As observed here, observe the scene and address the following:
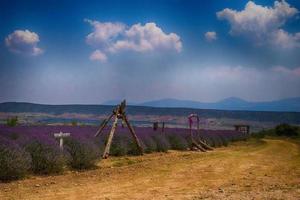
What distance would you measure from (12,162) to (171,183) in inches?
152

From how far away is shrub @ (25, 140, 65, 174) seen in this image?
42.9ft

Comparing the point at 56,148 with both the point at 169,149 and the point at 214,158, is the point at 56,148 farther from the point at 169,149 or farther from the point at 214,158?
the point at 169,149

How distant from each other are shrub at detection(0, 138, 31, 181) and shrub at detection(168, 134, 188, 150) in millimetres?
14132

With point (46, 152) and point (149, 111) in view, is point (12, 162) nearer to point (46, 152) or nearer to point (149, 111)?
point (46, 152)

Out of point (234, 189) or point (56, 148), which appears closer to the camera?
point (234, 189)

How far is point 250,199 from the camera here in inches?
359

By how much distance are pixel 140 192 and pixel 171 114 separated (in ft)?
327

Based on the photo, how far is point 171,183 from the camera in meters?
11.6

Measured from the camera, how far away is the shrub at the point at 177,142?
25.6 meters

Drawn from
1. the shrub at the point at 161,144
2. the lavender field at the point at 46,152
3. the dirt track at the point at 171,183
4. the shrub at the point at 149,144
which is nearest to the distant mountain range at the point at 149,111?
the shrub at the point at 161,144

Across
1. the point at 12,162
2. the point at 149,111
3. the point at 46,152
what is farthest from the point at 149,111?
the point at 12,162

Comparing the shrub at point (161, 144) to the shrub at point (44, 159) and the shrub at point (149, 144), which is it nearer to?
the shrub at point (149, 144)

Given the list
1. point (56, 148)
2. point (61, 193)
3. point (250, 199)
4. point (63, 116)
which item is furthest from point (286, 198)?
point (63, 116)

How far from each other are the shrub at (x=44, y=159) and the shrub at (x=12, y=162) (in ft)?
2.75
